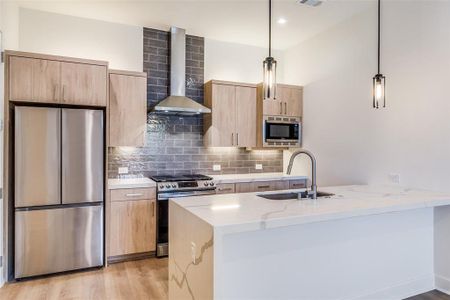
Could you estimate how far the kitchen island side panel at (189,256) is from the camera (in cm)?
178

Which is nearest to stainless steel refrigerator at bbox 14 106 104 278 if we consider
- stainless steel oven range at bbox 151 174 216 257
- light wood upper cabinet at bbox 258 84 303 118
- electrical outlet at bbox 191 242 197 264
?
stainless steel oven range at bbox 151 174 216 257

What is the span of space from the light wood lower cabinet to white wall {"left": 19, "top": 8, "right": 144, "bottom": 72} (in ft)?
5.69

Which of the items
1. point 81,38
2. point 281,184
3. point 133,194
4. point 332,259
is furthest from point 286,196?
point 81,38

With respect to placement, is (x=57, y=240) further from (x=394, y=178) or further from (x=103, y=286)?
(x=394, y=178)

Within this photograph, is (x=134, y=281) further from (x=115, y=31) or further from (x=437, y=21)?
(x=437, y=21)

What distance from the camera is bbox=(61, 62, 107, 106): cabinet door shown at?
128 inches

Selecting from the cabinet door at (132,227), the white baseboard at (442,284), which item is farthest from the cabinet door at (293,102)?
the white baseboard at (442,284)

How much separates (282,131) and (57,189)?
3056mm

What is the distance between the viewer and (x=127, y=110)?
378 cm

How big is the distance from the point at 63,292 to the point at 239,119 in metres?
2.93

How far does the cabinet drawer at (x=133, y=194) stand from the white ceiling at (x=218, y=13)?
2139 mm

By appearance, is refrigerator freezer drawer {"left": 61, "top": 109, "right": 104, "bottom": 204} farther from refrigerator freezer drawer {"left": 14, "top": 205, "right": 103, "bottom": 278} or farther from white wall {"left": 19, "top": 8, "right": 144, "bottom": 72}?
white wall {"left": 19, "top": 8, "right": 144, "bottom": 72}

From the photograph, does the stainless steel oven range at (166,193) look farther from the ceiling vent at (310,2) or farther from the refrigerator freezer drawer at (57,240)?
the ceiling vent at (310,2)

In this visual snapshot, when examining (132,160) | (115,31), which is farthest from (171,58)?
(132,160)
